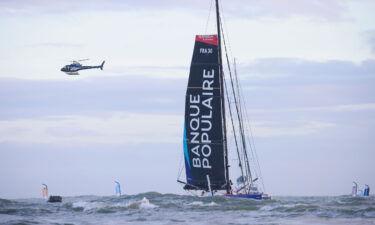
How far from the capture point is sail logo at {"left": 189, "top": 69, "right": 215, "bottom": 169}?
48.9 meters

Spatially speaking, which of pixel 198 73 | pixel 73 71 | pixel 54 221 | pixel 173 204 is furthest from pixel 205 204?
pixel 73 71

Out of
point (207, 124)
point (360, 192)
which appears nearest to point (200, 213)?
point (207, 124)

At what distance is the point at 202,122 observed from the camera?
49250 mm

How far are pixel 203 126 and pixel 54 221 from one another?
53.5 ft

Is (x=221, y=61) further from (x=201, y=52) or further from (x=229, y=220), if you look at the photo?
(x=229, y=220)

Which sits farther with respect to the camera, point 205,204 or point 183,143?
point 183,143

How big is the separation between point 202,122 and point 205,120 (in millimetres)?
252

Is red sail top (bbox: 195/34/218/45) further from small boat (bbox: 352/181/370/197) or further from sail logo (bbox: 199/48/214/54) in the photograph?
small boat (bbox: 352/181/370/197)

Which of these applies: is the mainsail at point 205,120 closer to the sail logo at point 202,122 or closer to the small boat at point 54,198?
the sail logo at point 202,122

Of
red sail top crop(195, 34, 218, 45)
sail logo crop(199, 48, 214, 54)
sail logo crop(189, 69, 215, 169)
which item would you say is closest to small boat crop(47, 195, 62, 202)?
sail logo crop(189, 69, 215, 169)

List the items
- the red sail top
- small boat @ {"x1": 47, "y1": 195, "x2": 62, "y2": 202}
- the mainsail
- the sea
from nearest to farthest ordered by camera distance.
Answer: the sea, the red sail top, the mainsail, small boat @ {"x1": 47, "y1": 195, "x2": 62, "y2": 202}

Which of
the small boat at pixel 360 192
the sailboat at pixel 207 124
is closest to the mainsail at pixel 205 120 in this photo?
the sailboat at pixel 207 124

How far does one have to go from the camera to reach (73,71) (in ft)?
265

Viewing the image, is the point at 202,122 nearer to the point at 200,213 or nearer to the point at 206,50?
the point at 206,50
